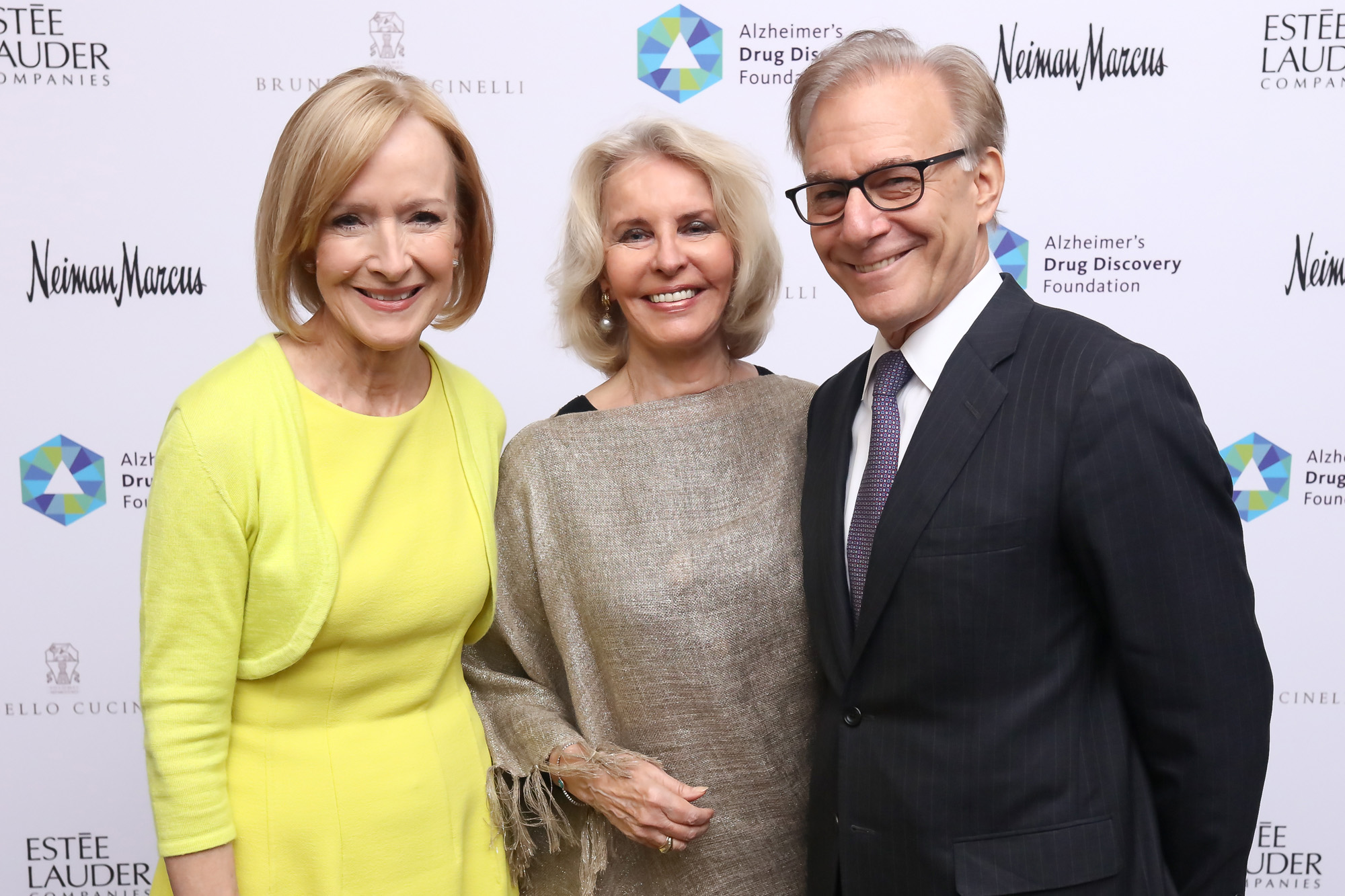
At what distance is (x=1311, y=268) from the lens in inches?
110

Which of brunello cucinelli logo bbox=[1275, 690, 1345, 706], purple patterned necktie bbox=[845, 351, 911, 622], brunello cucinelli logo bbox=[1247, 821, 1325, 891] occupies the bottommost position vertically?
brunello cucinelli logo bbox=[1247, 821, 1325, 891]

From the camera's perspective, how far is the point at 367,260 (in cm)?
141

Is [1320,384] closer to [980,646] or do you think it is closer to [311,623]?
[980,646]

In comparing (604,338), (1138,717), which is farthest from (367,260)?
(1138,717)

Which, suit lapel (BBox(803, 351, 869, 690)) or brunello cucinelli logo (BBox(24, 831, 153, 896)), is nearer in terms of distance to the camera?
suit lapel (BBox(803, 351, 869, 690))

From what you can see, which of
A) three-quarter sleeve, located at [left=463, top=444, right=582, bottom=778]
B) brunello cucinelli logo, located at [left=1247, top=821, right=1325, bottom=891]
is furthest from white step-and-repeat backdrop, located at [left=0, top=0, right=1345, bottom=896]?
three-quarter sleeve, located at [left=463, top=444, right=582, bottom=778]

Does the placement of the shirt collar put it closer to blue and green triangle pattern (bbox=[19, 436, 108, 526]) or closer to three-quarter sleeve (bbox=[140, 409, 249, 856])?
three-quarter sleeve (bbox=[140, 409, 249, 856])

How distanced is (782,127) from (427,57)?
99cm

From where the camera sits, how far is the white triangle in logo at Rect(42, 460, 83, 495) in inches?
108

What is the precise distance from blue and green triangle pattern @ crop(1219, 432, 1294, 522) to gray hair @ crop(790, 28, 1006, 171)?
1873 mm

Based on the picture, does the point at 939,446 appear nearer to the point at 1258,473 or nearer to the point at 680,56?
the point at 680,56

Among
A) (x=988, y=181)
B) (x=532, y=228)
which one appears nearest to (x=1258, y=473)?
(x=988, y=181)

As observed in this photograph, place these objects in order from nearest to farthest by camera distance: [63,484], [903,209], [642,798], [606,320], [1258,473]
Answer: [903,209] < [642,798] < [606,320] < [63,484] < [1258,473]

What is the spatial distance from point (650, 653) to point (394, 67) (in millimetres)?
1855
